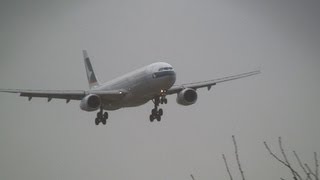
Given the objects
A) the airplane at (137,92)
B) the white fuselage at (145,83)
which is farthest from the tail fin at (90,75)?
the white fuselage at (145,83)

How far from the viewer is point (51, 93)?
349 inches

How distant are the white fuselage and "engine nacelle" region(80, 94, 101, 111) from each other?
0.51m

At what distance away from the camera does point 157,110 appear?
362 inches

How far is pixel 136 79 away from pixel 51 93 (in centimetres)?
177

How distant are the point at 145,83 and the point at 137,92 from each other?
0.25 meters

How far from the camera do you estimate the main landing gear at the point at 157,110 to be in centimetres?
905

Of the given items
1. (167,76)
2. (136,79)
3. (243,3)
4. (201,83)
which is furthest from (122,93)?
(243,3)

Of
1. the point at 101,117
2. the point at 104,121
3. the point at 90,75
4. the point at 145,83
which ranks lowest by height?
the point at 104,121

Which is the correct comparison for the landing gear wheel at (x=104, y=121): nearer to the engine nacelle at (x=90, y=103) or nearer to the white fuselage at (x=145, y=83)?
the white fuselage at (x=145, y=83)

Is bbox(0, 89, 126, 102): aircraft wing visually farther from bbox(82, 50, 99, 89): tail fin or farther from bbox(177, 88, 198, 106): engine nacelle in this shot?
bbox(82, 50, 99, 89): tail fin

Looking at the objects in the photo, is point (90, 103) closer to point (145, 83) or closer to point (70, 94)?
point (70, 94)

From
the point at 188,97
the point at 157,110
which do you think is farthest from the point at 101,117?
the point at 188,97

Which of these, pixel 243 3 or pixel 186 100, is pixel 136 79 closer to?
pixel 186 100

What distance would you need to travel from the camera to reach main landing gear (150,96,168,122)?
905 centimetres
